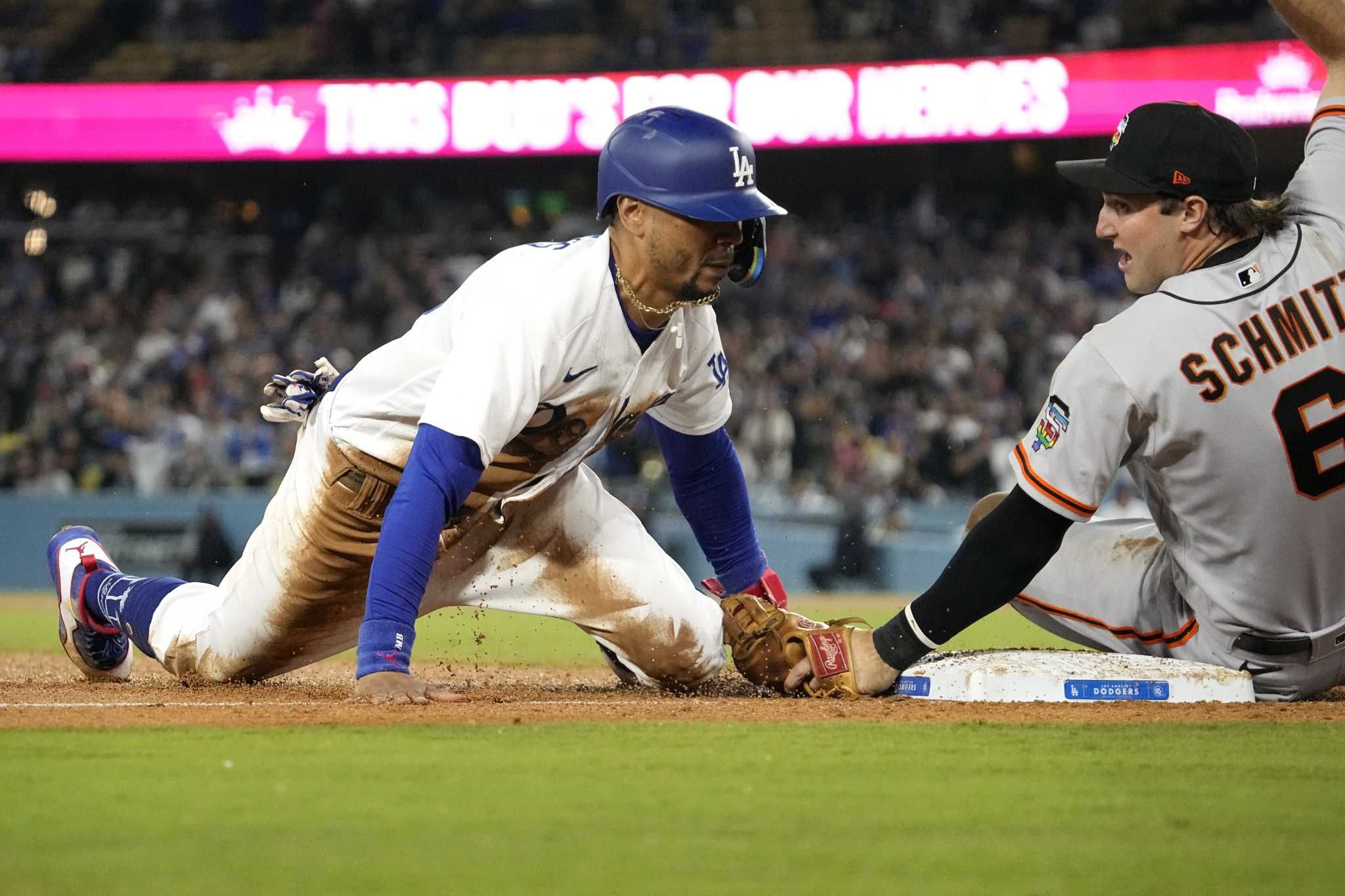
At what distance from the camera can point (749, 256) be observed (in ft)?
13.8

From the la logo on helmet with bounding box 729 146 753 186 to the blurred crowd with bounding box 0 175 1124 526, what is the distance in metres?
10.3

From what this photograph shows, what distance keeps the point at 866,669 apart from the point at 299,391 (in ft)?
6.23

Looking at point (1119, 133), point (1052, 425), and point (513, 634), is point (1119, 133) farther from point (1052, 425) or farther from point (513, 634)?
point (513, 634)

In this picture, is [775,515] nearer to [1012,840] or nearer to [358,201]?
[358,201]

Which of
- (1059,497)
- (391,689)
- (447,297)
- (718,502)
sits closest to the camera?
(1059,497)

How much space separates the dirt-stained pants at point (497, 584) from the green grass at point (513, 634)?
0.88 m

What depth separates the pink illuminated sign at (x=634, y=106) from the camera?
52.4 ft

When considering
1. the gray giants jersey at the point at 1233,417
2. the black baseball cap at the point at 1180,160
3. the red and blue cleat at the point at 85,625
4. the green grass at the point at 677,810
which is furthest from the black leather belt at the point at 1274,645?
the red and blue cleat at the point at 85,625

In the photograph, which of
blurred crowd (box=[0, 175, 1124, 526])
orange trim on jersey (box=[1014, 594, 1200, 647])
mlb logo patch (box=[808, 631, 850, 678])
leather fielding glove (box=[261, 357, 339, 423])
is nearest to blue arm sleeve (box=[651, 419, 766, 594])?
mlb logo patch (box=[808, 631, 850, 678])

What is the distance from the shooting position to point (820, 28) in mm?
17641

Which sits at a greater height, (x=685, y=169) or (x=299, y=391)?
(x=685, y=169)

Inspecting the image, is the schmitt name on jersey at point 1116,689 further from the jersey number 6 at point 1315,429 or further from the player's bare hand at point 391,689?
the player's bare hand at point 391,689

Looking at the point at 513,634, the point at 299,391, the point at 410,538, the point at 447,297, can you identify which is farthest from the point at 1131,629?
the point at 447,297

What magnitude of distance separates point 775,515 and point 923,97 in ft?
17.2
